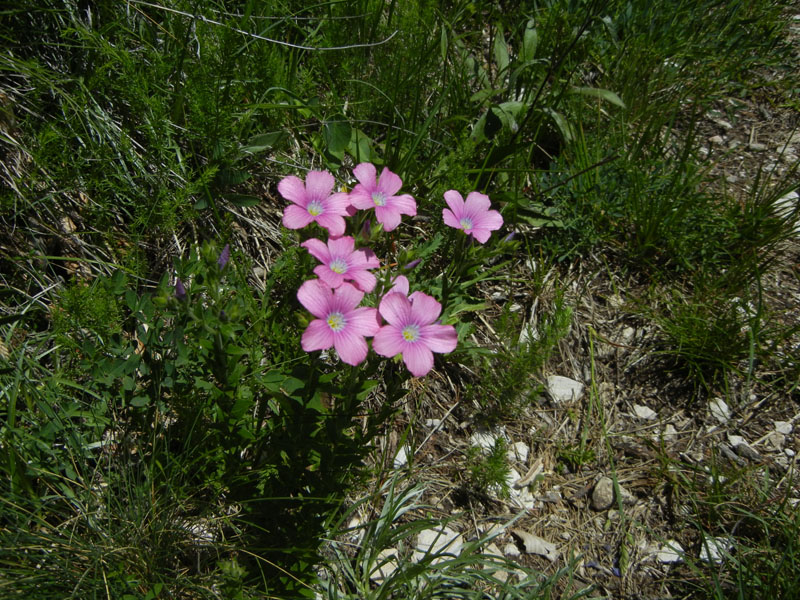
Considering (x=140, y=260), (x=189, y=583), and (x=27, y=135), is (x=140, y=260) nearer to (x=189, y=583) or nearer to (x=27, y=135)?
(x=27, y=135)

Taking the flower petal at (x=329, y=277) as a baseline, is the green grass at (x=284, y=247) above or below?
below

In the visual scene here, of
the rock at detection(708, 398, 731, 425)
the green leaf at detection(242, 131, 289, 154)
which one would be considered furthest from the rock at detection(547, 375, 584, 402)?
the green leaf at detection(242, 131, 289, 154)

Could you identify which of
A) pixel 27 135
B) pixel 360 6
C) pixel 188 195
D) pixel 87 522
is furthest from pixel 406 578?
pixel 360 6

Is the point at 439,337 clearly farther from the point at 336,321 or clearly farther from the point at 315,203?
the point at 315,203

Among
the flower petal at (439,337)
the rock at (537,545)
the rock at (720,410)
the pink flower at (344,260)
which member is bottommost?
the rock at (537,545)

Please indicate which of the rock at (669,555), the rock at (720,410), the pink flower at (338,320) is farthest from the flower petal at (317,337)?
the rock at (720,410)

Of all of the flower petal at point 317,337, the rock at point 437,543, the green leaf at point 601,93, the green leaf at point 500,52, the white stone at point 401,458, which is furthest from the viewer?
the green leaf at point 500,52

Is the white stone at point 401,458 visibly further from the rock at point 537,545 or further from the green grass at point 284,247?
→ the rock at point 537,545
